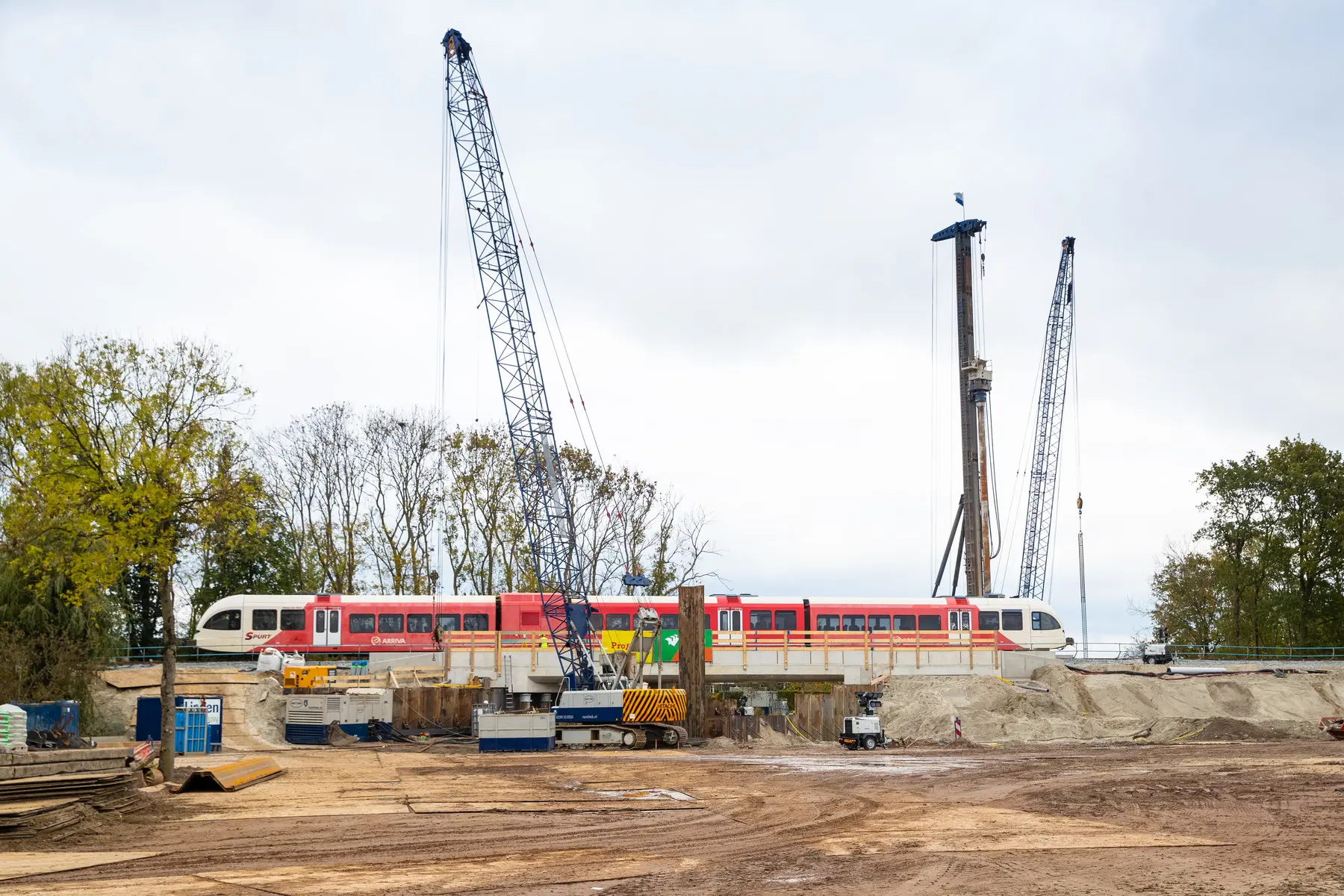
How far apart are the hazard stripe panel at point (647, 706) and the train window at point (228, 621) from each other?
18.8m

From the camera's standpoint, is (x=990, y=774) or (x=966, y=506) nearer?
(x=990, y=774)

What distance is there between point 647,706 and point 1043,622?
878 inches

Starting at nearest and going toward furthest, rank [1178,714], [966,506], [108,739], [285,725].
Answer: [108,739], [285,725], [1178,714], [966,506]

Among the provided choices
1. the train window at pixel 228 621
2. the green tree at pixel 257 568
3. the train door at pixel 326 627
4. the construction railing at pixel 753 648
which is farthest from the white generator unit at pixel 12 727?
the green tree at pixel 257 568

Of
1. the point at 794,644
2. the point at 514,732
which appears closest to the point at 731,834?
the point at 514,732

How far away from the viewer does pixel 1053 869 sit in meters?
13.7

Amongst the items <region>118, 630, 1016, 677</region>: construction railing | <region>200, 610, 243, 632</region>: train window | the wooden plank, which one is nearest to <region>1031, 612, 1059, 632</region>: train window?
<region>118, 630, 1016, 677</region>: construction railing

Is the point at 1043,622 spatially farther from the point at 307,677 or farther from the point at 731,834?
the point at 731,834

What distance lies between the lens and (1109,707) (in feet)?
144

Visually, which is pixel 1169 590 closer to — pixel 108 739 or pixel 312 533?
pixel 312 533

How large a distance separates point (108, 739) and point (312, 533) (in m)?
30.6

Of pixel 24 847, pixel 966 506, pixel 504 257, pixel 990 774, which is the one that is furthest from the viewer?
pixel 966 506

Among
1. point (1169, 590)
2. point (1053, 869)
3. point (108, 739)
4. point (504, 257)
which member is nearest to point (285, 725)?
point (108, 739)

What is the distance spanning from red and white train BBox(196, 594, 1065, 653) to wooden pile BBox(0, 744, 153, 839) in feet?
91.6
